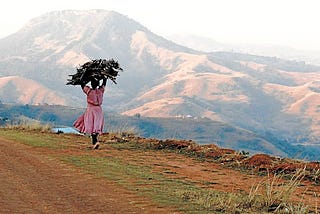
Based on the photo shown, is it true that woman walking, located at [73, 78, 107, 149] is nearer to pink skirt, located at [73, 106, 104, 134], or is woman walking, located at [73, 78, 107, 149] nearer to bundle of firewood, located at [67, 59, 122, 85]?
pink skirt, located at [73, 106, 104, 134]

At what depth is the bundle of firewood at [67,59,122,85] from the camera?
1573 centimetres

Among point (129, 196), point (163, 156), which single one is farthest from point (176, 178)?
point (163, 156)

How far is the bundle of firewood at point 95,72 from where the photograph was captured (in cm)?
1573

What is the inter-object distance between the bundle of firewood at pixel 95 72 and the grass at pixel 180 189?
198 cm

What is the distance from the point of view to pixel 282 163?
Result: 1438cm

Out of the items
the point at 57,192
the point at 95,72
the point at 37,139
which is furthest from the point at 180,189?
the point at 37,139

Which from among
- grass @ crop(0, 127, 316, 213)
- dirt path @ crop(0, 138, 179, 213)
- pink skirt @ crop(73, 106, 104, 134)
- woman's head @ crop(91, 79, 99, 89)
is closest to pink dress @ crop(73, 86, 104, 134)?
pink skirt @ crop(73, 106, 104, 134)

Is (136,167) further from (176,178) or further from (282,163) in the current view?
(282,163)

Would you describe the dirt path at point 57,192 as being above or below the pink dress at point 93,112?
below

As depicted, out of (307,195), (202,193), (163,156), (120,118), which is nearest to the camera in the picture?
(202,193)

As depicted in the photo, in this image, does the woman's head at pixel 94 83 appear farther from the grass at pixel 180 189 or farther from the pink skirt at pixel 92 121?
the grass at pixel 180 189

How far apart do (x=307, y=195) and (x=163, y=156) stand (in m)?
5.63

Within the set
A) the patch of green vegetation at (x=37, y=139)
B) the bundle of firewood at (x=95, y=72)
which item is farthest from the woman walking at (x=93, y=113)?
the patch of green vegetation at (x=37, y=139)

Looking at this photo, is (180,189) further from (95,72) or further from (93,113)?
(95,72)
